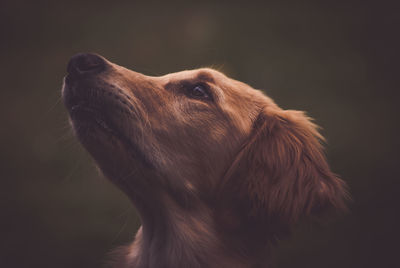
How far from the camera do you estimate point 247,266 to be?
2.10 metres

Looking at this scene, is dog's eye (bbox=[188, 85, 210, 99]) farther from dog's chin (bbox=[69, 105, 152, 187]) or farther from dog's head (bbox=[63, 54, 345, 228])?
dog's chin (bbox=[69, 105, 152, 187])

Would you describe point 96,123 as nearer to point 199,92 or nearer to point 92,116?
point 92,116

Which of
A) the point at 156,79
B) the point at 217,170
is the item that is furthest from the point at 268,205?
the point at 156,79

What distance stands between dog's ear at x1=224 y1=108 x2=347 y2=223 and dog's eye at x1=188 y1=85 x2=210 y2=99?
14.7 inches

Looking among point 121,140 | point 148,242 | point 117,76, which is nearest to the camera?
point 121,140

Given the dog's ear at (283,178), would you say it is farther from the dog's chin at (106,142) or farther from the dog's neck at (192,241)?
the dog's chin at (106,142)

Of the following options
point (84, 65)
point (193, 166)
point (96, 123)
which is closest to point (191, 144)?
point (193, 166)

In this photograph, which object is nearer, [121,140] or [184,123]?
[121,140]

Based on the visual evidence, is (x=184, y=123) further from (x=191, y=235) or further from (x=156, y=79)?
(x=191, y=235)

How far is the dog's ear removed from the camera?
2.01m

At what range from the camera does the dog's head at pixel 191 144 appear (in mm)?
1931

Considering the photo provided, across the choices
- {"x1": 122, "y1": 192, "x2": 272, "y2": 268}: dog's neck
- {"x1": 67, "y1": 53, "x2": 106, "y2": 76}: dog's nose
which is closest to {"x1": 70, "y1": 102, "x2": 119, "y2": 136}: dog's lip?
{"x1": 67, "y1": 53, "x2": 106, "y2": 76}: dog's nose

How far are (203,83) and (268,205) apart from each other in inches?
32.0

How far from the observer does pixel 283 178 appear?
6.85 ft
